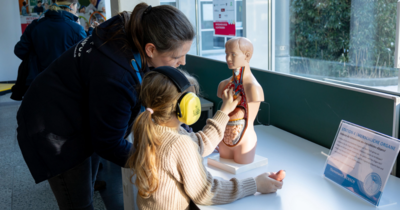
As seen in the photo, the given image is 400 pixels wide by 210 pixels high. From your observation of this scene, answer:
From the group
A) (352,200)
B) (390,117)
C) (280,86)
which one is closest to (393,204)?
(352,200)

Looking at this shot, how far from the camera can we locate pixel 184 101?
1.07m

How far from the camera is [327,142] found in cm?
171

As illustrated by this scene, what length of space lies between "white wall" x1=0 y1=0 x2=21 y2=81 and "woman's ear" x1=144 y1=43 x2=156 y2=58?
7192mm

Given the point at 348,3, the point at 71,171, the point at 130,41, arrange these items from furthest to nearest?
the point at 348,3 → the point at 71,171 → the point at 130,41

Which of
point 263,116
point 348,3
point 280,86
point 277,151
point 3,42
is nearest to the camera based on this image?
point 277,151

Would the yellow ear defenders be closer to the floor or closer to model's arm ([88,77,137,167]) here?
model's arm ([88,77,137,167])

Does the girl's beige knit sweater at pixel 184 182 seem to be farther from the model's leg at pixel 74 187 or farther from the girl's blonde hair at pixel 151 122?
the model's leg at pixel 74 187

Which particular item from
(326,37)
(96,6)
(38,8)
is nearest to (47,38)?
(96,6)

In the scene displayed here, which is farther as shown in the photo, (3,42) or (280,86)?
(3,42)

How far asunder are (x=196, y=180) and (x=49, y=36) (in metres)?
1.84

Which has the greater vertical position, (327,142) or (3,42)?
(3,42)

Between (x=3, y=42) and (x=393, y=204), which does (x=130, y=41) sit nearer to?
(x=393, y=204)

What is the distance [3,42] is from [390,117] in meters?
7.80

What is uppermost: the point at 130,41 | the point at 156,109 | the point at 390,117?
the point at 130,41
